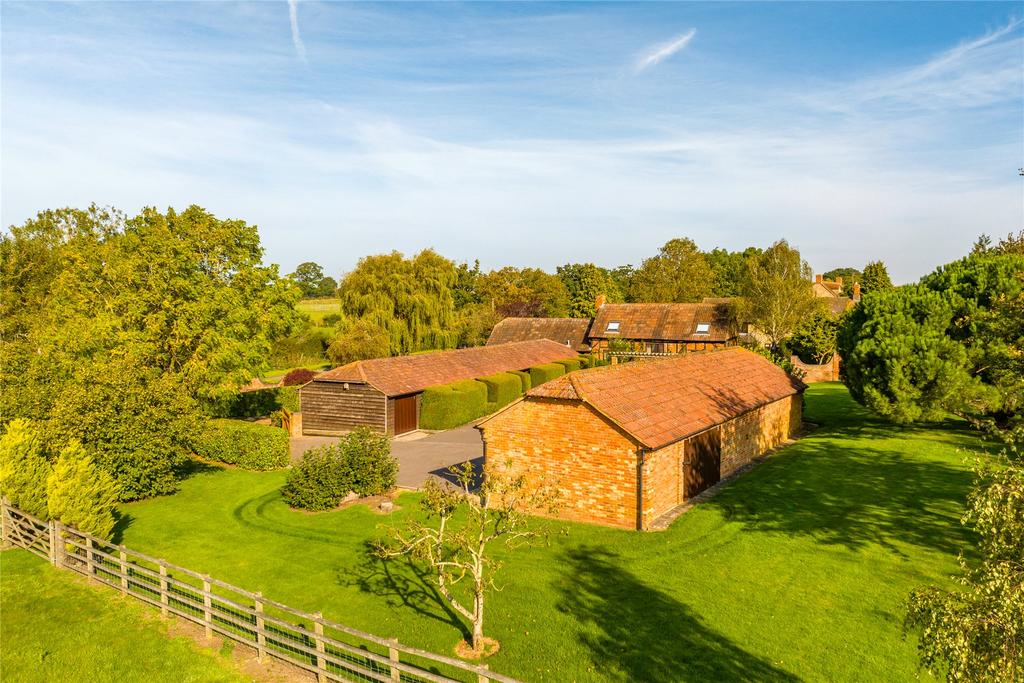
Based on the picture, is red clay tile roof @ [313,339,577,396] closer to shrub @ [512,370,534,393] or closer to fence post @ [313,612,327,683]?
shrub @ [512,370,534,393]

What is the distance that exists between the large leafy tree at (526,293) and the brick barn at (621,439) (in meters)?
62.9

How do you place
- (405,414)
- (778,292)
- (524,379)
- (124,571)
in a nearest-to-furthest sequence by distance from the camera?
(124,571) < (405,414) < (524,379) < (778,292)

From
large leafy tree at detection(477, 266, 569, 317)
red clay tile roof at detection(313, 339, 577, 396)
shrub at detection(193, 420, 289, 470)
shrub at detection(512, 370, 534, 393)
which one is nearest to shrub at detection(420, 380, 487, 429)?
red clay tile roof at detection(313, 339, 577, 396)

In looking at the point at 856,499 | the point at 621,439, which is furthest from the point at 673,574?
the point at 856,499

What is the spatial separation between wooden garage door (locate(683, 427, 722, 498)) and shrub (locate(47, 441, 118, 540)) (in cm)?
1784

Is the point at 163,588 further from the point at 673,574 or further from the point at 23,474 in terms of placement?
the point at 673,574

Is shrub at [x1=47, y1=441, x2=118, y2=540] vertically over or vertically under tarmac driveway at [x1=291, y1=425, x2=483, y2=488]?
over

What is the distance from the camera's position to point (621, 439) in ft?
61.1

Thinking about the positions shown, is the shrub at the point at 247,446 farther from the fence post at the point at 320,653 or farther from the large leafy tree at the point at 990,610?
the large leafy tree at the point at 990,610

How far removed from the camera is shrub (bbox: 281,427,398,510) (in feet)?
69.3

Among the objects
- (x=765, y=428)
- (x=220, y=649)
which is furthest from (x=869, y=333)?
(x=220, y=649)

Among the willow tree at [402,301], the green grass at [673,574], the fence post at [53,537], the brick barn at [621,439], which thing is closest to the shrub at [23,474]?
the fence post at [53,537]

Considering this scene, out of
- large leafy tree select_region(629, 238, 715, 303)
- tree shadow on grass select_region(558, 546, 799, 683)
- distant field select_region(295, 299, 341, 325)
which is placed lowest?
tree shadow on grass select_region(558, 546, 799, 683)

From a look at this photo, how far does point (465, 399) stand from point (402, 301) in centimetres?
2065
